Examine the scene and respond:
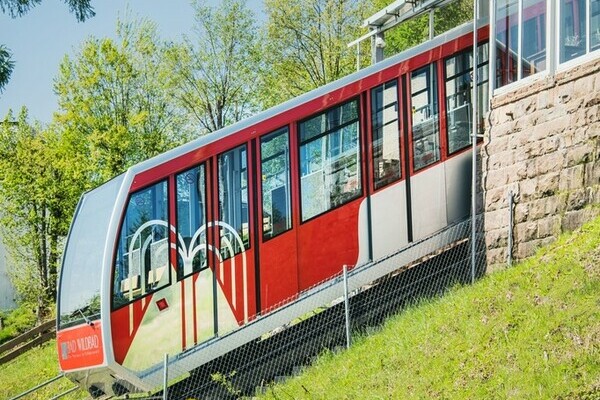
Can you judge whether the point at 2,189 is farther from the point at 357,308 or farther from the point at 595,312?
the point at 595,312

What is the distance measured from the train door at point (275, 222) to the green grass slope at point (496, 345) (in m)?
1.24

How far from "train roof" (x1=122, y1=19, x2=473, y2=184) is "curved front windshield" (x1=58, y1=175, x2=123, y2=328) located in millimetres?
590

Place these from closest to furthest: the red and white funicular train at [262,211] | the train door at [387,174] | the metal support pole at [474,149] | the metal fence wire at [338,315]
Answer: the red and white funicular train at [262,211] → the metal fence wire at [338,315] → the metal support pole at [474,149] → the train door at [387,174]

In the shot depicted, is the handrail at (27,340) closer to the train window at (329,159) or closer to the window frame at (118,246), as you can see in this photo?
the window frame at (118,246)

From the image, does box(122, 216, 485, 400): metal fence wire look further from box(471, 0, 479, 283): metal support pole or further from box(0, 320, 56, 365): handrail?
box(0, 320, 56, 365): handrail

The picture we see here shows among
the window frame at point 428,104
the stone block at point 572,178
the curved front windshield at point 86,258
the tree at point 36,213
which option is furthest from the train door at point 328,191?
the tree at point 36,213

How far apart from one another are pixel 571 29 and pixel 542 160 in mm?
1697

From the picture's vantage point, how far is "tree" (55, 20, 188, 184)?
29.8 m

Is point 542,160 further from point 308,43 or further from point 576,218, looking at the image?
point 308,43

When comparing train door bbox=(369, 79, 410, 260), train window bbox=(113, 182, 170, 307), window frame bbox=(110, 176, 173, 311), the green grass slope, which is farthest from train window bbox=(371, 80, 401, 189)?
train window bbox=(113, 182, 170, 307)

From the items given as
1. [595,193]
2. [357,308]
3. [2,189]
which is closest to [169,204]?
[357,308]

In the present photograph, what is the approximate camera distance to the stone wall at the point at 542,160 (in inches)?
475

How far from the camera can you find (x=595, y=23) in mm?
11891

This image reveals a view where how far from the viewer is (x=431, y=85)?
14703 mm
